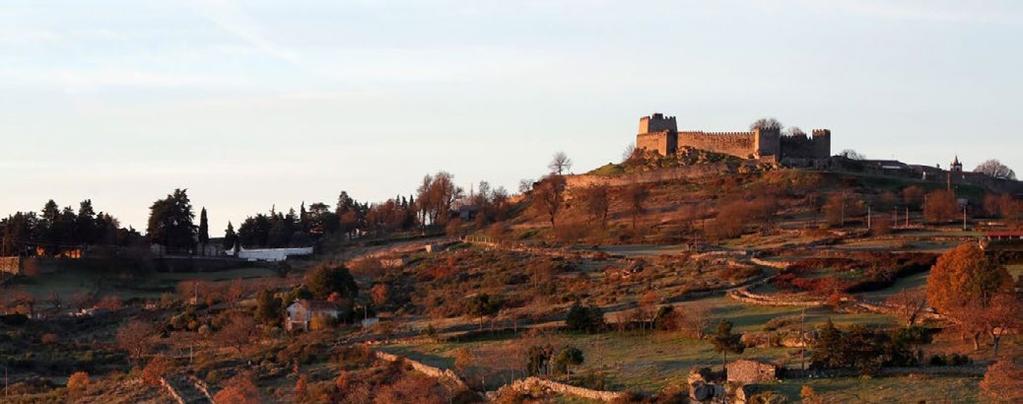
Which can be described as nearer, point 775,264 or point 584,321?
point 584,321

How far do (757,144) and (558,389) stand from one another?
88.9 meters

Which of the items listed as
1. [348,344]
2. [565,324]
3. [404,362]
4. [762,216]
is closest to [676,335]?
[565,324]

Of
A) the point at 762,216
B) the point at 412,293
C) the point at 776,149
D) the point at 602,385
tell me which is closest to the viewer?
the point at 602,385

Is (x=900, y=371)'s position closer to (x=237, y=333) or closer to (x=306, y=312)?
(x=237, y=333)

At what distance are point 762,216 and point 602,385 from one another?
2462 inches

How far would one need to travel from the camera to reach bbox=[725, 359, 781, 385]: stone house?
39000mm

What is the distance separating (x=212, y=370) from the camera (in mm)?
58250

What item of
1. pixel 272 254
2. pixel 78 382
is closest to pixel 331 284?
pixel 78 382

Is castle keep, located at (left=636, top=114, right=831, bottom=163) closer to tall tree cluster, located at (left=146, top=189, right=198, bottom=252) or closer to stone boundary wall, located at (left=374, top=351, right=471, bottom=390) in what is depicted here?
tall tree cluster, located at (left=146, top=189, right=198, bottom=252)

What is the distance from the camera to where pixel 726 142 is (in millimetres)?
131375

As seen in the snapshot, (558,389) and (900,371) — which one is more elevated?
(900,371)

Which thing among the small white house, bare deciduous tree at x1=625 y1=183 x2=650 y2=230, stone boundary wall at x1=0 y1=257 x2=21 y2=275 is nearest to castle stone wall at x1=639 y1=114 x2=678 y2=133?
bare deciduous tree at x1=625 y1=183 x2=650 y2=230

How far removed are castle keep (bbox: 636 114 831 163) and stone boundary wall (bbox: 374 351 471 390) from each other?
75.2 m

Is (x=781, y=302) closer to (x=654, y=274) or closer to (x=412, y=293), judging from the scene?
(x=654, y=274)
